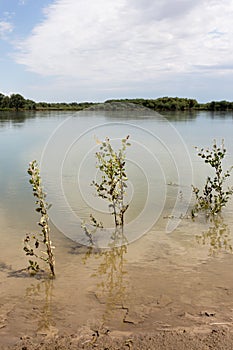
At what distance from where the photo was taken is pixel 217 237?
647 centimetres

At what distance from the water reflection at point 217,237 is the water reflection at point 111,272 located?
4.65 ft

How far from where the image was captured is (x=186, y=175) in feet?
38.1

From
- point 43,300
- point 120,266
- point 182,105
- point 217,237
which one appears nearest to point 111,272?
point 120,266

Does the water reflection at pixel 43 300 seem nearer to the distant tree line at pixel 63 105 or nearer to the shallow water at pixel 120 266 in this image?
the shallow water at pixel 120 266

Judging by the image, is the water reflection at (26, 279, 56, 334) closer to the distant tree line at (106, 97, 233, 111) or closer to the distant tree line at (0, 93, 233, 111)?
the distant tree line at (106, 97, 233, 111)

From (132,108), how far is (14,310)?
15.6ft

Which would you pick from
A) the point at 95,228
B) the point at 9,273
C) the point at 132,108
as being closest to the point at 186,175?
the point at 132,108

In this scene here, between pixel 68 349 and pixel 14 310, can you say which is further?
pixel 14 310

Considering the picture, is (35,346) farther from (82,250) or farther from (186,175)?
(186,175)

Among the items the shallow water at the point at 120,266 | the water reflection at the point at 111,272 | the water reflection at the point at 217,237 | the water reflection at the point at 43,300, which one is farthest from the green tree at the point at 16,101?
the water reflection at the point at 43,300

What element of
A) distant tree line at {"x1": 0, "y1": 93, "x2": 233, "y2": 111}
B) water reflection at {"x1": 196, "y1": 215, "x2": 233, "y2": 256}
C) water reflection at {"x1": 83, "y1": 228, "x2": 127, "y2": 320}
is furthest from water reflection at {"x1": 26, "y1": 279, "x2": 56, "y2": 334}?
distant tree line at {"x1": 0, "y1": 93, "x2": 233, "y2": 111}

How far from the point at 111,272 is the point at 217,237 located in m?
2.27

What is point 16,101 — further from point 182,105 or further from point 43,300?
point 43,300

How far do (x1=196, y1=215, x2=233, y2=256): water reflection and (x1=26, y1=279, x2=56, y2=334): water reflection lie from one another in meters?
2.65
